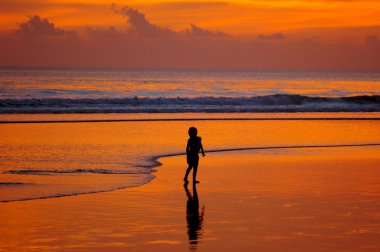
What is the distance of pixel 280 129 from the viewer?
27.2m

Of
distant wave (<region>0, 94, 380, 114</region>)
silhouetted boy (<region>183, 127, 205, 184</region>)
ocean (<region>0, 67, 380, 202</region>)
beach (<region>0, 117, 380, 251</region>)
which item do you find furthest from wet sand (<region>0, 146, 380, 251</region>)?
distant wave (<region>0, 94, 380, 114</region>)

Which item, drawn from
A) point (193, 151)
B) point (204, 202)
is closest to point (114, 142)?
point (193, 151)

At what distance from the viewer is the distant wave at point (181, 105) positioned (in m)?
40.2

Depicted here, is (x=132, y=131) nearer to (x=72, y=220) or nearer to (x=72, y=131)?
(x=72, y=131)

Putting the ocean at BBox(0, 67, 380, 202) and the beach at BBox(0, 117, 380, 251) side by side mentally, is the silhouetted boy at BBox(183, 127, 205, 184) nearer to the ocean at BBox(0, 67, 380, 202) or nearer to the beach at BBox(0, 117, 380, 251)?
the beach at BBox(0, 117, 380, 251)

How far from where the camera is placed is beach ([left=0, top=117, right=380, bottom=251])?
334 inches

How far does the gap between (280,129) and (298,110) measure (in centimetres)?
1642

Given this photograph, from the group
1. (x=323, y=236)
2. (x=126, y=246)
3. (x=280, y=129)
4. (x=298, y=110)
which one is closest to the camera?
(x=126, y=246)

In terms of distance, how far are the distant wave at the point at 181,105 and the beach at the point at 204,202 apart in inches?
732

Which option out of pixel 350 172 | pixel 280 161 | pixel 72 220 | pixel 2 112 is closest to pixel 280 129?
pixel 280 161

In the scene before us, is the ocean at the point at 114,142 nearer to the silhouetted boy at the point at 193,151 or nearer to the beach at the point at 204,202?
the beach at the point at 204,202

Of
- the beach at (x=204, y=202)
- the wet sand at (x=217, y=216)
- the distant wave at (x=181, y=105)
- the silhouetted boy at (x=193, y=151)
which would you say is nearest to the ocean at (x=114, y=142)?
the beach at (x=204, y=202)

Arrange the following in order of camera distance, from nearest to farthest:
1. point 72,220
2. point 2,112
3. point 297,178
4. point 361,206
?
point 72,220 < point 361,206 < point 297,178 < point 2,112

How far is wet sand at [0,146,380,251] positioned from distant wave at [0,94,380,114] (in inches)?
994
